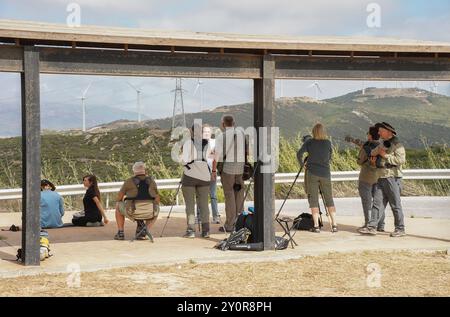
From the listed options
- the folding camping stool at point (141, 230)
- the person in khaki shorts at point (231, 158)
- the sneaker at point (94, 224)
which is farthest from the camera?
the sneaker at point (94, 224)

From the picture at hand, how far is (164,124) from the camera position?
113125 millimetres

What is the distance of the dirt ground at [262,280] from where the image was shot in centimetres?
954

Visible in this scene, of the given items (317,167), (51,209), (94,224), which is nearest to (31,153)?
A: (51,209)

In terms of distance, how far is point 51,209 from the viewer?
47.1 feet

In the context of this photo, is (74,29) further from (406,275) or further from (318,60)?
(406,275)

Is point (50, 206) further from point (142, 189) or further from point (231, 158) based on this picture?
point (231, 158)

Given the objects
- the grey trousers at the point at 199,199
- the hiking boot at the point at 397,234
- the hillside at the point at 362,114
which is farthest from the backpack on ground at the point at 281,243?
the hillside at the point at 362,114

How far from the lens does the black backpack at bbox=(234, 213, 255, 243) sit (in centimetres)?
1250

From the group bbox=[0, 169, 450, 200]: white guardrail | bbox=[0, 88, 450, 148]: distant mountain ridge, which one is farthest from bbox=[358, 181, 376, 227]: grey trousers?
bbox=[0, 88, 450, 148]: distant mountain ridge

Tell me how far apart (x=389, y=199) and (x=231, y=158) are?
2494mm

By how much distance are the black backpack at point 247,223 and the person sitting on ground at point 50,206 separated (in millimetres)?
3174

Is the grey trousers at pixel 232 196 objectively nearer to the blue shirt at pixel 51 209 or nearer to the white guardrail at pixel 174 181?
the blue shirt at pixel 51 209
